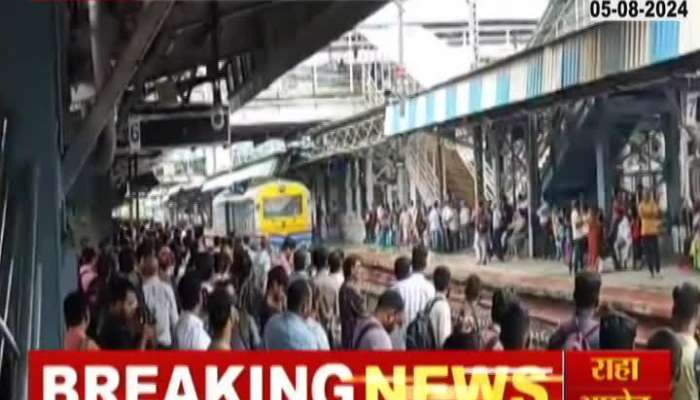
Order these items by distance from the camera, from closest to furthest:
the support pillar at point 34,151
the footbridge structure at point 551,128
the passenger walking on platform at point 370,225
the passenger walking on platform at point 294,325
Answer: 1. the footbridge structure at point 551,128
2. the passenger walking on platform at point 294,325
3. the passenger walking on platform at point 370,225
4. the support pillar at point 34,151

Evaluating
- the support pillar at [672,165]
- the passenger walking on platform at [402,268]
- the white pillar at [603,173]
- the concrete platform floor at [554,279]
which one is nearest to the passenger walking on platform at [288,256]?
the concrete platform floor at [554,279]

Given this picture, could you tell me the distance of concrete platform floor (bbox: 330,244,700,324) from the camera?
285cm

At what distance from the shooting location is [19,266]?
3.25 metres

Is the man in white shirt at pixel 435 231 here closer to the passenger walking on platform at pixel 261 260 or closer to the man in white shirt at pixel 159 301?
the passenger walking on platform at pixel 261 260

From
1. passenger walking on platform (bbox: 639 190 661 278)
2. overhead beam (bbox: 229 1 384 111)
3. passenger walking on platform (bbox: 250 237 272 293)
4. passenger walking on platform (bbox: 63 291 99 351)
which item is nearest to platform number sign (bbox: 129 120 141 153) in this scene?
overhead beam (bbox: 229 1 384 111)

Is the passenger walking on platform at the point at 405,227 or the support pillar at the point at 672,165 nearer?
the support pillar at the point at 672,165

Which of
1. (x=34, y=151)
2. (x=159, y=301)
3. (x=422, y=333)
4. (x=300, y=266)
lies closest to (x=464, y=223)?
(x=422, y=333)

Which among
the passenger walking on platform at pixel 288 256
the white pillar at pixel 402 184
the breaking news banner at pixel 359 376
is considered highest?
the white pillar at pixel 402 184

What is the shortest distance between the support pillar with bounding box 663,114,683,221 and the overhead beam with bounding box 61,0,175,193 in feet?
3.75

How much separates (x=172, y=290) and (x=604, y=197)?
0.96m

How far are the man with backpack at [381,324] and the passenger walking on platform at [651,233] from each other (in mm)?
525

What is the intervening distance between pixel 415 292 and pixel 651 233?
0.52 metres

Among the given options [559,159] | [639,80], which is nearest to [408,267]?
[559,159]

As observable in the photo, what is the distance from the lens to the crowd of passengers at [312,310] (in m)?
2.90
